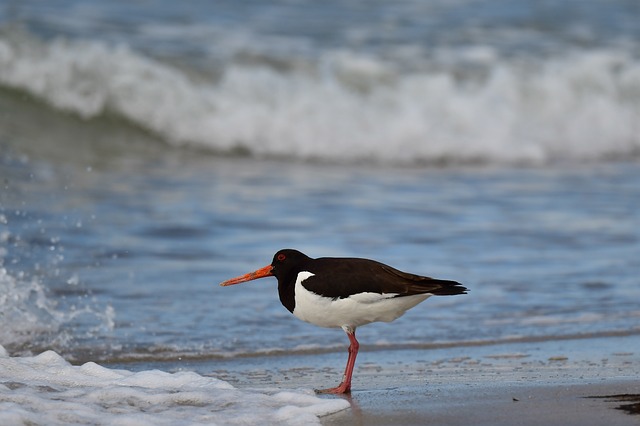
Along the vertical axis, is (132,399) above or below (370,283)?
below

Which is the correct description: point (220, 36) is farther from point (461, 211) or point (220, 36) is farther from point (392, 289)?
point (392, 289)

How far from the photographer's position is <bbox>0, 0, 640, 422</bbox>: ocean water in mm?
6961

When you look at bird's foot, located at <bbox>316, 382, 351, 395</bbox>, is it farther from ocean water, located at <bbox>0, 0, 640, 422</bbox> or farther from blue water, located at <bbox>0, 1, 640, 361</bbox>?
blue water, located at <bbox>0, 1, 640, 361</bbox>

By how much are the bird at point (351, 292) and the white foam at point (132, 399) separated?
0.43 m

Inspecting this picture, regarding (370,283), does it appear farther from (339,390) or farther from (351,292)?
(339,390)

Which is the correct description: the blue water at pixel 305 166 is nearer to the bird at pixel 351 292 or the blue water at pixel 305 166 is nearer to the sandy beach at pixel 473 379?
the sandy beach at pixel 473 379

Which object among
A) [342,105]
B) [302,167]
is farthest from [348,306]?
[342,105]

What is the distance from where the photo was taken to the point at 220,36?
16.0 m

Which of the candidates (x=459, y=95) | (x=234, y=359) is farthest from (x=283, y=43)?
A: (x=234, y=359)

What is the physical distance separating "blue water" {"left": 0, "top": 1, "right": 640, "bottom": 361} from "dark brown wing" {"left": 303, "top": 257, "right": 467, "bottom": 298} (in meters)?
1.14

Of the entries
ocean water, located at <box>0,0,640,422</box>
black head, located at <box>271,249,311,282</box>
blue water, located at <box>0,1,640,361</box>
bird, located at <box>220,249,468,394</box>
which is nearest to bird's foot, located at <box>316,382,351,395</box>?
bird, located at <box>220,249,468,394</box>

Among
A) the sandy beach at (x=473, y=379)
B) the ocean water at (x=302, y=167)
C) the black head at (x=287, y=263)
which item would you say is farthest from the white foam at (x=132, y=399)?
the black head at (x=287, y=263)

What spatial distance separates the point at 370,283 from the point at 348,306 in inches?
5.7

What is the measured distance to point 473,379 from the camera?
548cm
